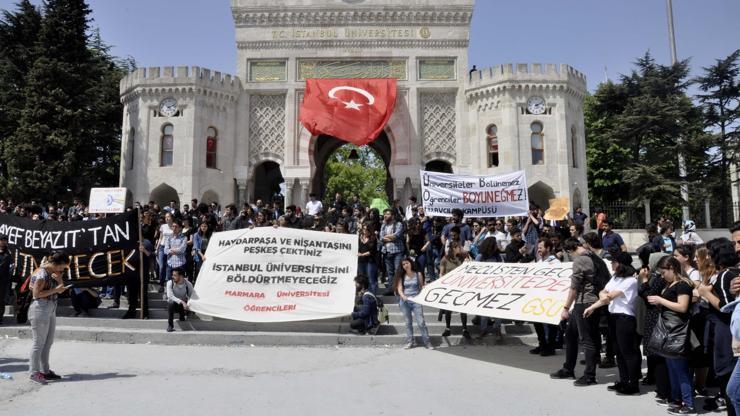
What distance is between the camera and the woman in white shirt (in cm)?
625

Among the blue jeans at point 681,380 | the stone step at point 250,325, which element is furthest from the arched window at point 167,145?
the blue jeans at point 681,380

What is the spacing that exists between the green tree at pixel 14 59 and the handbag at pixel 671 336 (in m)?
30.0

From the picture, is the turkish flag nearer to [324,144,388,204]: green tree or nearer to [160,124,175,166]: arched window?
[160,124,175,166]: arched window

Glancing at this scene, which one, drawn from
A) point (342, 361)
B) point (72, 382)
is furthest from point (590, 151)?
point (72, 382)

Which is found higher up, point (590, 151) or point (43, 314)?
point (590, 151)

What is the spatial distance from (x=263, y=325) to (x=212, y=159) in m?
16.8

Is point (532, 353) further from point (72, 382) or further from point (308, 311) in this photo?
point (72, 382)

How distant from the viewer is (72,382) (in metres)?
6.82

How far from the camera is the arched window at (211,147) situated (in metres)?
24.9

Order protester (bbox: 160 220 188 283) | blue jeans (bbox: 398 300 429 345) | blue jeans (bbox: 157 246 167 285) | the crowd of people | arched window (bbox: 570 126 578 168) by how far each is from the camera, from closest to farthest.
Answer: the crowd of people → blue jeans (bbox: 398 300 429 345) → protester (bbox: 160 220 188 283) → blue jeans (bbox: 157 246 167 285) → arched window (bbox: 570 126 578 168)

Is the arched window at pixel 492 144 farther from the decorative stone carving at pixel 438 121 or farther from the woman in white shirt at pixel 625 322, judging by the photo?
the woman in white shirt at pixel 625 322

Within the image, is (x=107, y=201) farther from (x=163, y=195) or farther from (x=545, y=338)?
(x=545, y=338)

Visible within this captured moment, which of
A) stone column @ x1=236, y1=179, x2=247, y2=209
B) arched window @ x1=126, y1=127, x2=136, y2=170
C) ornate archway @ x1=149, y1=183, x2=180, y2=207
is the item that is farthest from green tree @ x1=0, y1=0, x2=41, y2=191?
stone column @ x1=236, y1=179, x2=247, y2=209

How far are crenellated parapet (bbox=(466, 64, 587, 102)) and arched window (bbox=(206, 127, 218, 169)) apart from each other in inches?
534
